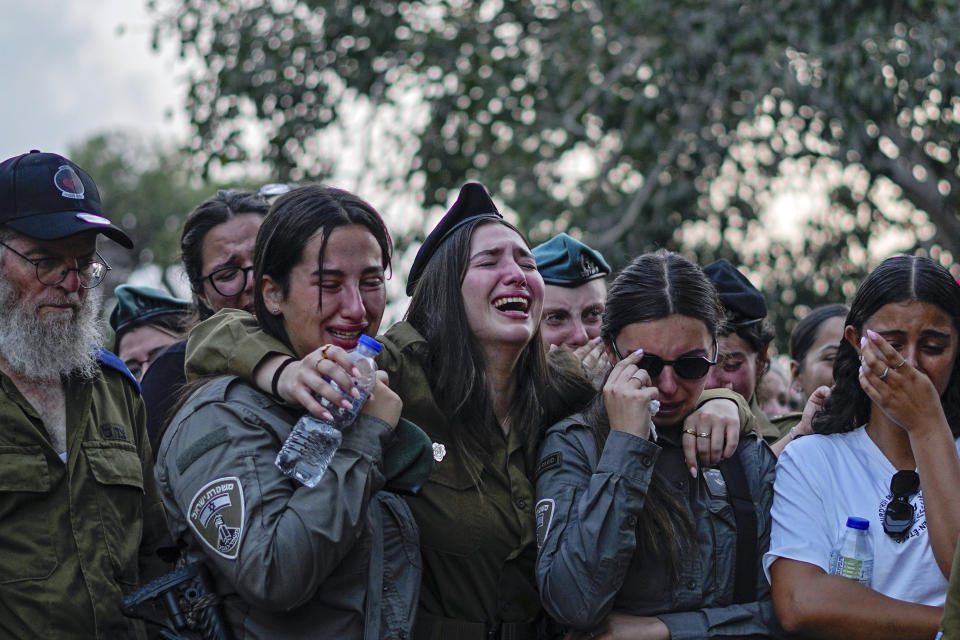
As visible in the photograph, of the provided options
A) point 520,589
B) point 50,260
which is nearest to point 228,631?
point 520,589

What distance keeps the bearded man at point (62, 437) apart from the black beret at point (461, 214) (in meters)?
1.02

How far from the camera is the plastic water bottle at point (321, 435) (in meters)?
2.82

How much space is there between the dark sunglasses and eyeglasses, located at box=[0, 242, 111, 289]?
69.0 inches

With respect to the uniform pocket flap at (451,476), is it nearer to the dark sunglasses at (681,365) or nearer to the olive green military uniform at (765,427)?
the dark sunglasses at (681,365)

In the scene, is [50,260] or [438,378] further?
[438,378]

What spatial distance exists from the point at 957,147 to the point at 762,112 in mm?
1615

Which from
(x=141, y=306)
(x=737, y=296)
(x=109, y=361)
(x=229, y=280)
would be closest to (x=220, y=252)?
(x=229, y=280)

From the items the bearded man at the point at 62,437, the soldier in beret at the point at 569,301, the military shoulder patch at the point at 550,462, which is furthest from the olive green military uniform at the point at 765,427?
the bearded man at the point at 62,437

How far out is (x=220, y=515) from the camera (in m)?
2.73

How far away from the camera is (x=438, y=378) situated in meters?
3.51

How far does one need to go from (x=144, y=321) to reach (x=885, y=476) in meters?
3.79

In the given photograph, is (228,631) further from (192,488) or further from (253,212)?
(253,212)

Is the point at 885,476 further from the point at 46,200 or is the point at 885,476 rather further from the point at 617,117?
the point at 617,117

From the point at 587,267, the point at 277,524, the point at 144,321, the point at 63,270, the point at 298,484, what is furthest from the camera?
the point at 144,321
